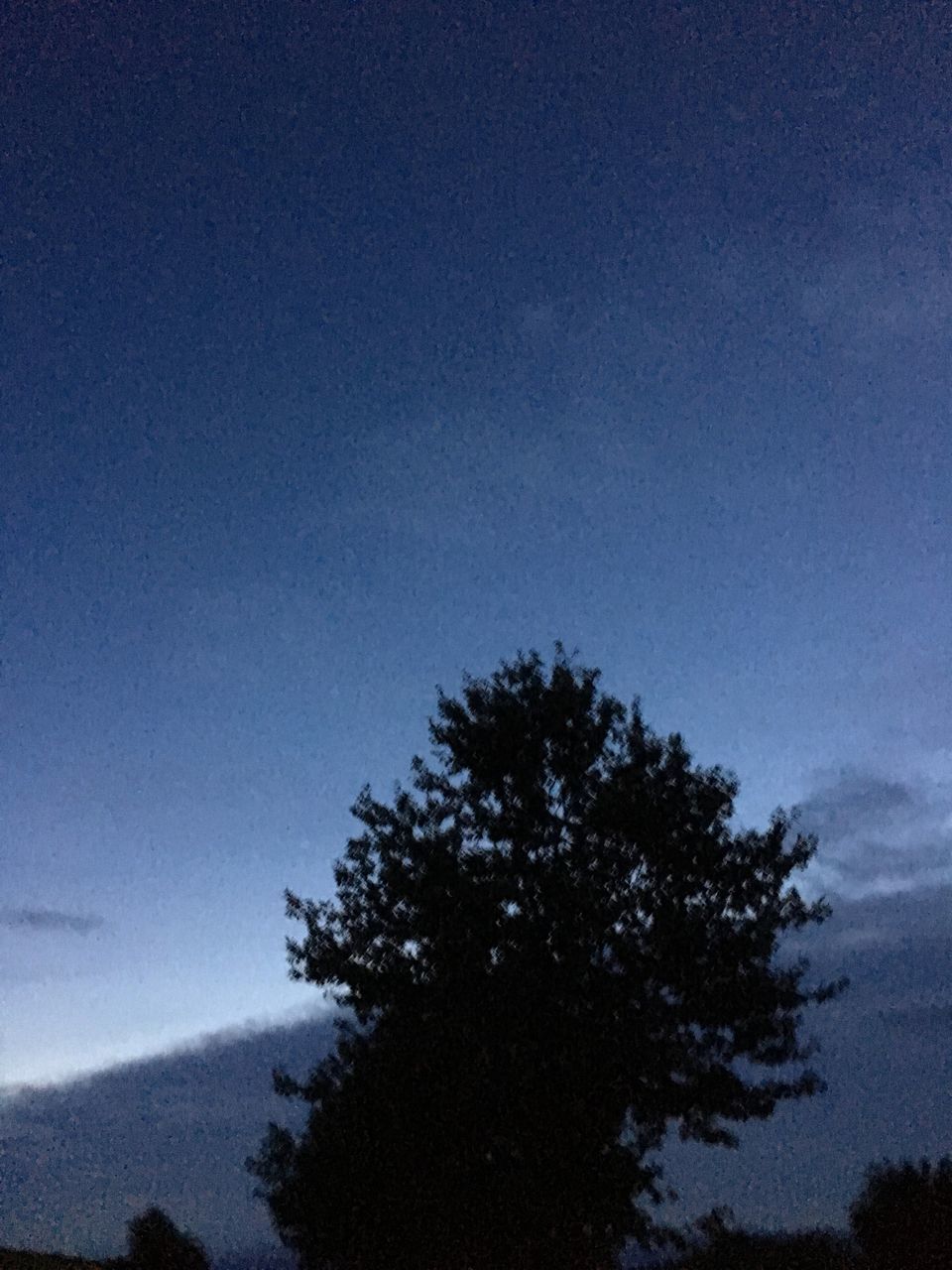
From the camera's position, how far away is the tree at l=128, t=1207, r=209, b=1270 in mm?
47072

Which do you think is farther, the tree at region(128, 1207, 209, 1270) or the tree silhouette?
the tree at region(128, 1207, 209, 1270)

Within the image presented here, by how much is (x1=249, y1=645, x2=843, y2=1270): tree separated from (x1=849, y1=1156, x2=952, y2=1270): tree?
34.6 ft

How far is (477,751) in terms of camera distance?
98.1 feet

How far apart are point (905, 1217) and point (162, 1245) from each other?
36.0 metres

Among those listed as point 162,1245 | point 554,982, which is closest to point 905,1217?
point 554,982

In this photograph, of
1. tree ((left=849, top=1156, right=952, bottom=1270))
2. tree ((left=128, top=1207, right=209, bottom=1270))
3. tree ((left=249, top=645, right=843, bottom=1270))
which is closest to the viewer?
tree ((left=249, top=645, right=843, bottom=1270))

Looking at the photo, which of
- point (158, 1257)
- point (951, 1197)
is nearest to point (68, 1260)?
point (158, 1257)

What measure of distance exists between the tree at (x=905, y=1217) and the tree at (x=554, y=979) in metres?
10.5

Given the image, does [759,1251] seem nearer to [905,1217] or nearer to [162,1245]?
[905,1217]

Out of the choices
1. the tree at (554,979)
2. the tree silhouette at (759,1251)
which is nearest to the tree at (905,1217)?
the tree silhouette at (759,1251)

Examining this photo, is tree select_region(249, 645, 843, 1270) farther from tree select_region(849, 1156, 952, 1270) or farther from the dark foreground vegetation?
tree select_region(849, 1156, 952, 1270)

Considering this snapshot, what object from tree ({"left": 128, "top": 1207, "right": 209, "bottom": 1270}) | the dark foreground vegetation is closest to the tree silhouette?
the dark foreground vegetation

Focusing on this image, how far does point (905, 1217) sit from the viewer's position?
4219cm

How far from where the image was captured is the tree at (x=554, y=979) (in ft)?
84.2
